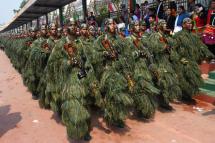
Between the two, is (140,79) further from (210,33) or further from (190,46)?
(210,33)

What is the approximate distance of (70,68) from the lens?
6172 millimetres

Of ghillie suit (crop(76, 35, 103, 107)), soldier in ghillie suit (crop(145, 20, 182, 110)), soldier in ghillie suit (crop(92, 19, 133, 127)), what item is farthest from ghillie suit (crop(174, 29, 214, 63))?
ghillie suit (crop(76, 35, 103, 107))

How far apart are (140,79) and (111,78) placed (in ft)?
2.82

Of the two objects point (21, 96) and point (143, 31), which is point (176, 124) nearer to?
point (143, 31)

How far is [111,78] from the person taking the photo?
6.28 meters

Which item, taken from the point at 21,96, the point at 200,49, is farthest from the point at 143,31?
the point at 21,96

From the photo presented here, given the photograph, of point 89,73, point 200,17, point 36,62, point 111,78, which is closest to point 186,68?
point 111,78

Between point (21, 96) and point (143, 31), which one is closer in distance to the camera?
point (143, 31)

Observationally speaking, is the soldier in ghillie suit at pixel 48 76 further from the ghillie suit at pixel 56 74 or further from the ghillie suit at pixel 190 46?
the ghillie suit at pixel 190 46

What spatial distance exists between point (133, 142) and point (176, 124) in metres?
1.19

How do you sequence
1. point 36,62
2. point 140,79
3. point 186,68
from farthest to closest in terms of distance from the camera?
point 36,62 → point 186,68 → point 140,79

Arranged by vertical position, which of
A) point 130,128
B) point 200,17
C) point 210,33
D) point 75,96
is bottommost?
point 130,128

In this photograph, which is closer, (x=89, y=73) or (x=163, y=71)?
(x=89, y=73)

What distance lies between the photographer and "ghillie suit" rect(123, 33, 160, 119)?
6801mm
